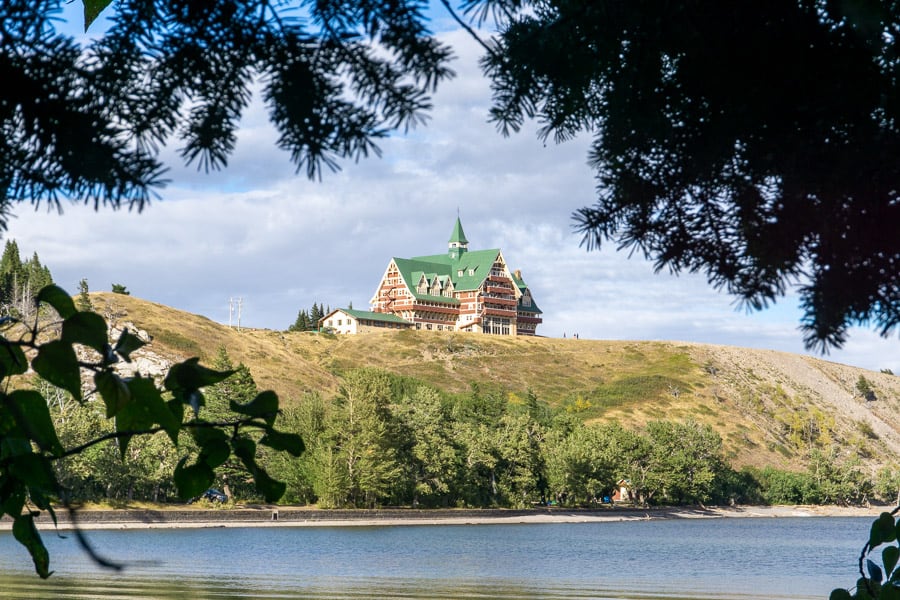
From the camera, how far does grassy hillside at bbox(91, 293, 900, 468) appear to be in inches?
3976

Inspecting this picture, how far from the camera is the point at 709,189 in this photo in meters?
2.20

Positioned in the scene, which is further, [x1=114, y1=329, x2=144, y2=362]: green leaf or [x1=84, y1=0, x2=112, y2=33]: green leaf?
[x1=84, y1=0, x2=112, y2=33]: green leaf

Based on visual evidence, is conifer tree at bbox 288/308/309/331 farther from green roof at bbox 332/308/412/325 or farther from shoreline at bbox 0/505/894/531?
shoreline at bbox 0/505/894/531

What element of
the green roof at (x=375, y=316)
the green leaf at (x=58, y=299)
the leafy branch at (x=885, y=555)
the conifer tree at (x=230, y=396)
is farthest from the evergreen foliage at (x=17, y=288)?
the green roof at (x=375, y=316)

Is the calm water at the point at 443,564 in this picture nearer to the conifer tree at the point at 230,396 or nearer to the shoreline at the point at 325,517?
the shoreline at the point at 325,517

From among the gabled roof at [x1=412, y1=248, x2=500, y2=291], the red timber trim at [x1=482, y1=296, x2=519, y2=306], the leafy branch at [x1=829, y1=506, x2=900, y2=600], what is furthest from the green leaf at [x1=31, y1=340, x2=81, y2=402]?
the red timber trim at [x1=482, y1=296, x2=519, y2=306]

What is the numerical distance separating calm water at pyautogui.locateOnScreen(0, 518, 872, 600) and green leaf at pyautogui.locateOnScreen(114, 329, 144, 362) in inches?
1099

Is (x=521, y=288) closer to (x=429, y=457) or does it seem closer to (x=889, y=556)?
(x=429, y=457)

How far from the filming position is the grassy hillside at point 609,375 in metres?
101

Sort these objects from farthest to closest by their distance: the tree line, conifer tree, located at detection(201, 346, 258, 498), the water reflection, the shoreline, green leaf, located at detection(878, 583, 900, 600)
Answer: the tree line, the shoreline, conifer tree, located at detection(201, 346, 258, 498), the water reflection, green leaf, located at detection(878, 583, 900, 600)

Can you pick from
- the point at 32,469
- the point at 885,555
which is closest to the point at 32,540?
the point at 32,469

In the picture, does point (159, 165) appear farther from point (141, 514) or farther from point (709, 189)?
point (141, 514)

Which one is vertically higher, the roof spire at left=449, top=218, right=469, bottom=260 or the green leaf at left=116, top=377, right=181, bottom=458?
the roof spire at left=449, top=218, right=469, bottom=260

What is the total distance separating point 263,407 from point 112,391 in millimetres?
222
